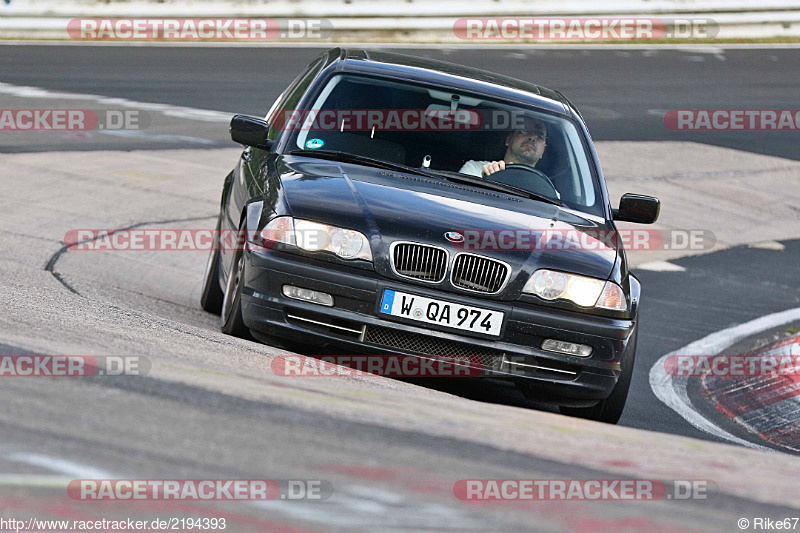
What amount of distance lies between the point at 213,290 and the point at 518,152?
212 cm

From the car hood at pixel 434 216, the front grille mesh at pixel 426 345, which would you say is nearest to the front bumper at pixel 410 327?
the front grille mesh at pixel 426 345

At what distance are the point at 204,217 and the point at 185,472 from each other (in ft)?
24.8

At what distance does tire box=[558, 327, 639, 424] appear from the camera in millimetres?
5836

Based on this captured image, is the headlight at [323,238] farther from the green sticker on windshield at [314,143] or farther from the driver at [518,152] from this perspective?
the driver at [518,152]

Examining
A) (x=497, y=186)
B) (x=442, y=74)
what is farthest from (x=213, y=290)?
(x=497, y=186)

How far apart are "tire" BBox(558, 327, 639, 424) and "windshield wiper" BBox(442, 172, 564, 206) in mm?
909

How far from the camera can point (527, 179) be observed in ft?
21.6

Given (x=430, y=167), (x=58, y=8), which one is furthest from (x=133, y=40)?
(x=430, y=167)

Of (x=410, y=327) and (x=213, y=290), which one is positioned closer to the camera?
(x=410, y=327)

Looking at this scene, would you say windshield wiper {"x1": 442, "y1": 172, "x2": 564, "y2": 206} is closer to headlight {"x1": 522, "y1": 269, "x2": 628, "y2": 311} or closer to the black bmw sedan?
the black bmw sedan

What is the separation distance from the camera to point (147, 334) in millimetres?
5492

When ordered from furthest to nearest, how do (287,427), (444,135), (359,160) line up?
(444,135)
(359,160)
(287,427)

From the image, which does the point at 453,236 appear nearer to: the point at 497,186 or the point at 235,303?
the point at 497,186

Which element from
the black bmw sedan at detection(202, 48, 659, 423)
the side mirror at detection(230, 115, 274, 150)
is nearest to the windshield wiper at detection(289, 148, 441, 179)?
the black bmw sedan at detection(202, 48, 659, 423)
